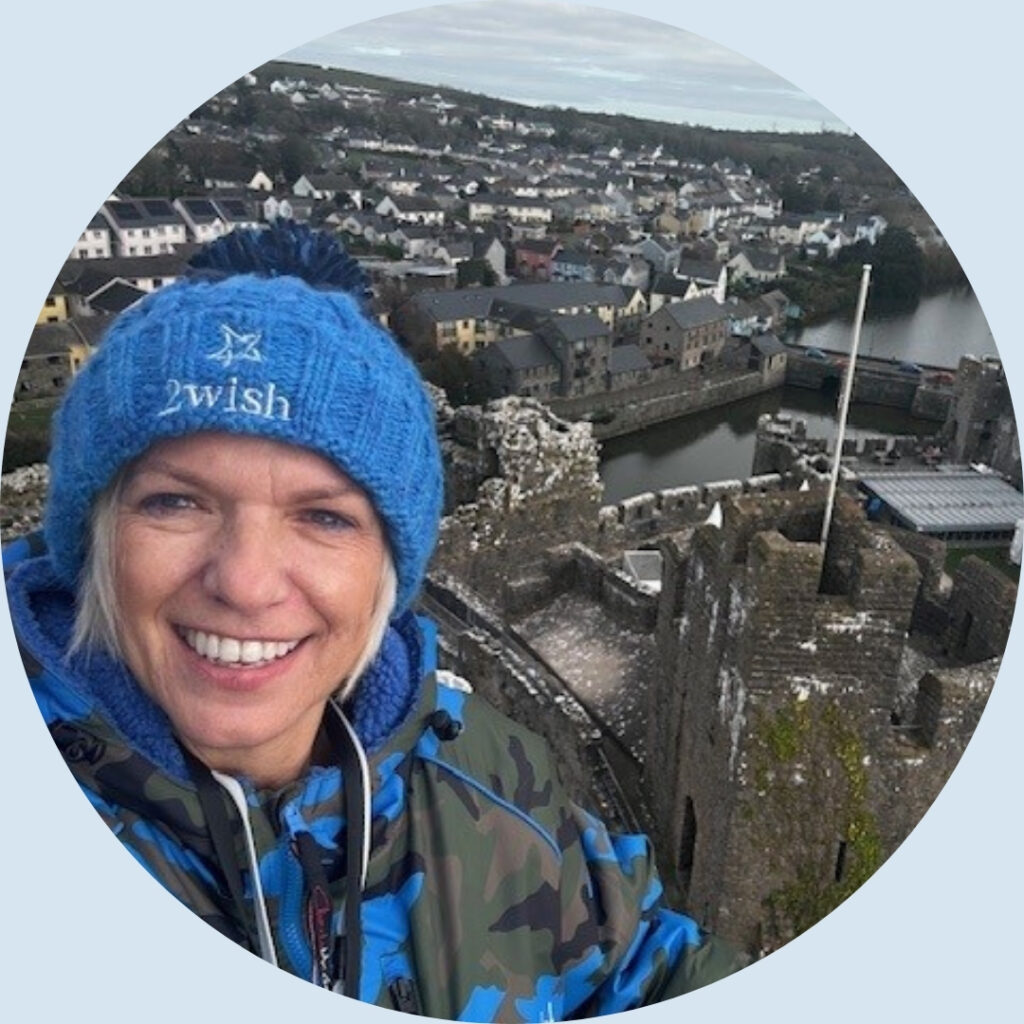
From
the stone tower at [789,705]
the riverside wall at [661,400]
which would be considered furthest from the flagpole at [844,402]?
the riverside wall at [661,400]

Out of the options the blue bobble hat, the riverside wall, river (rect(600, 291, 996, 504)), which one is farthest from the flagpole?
river (rect(600, 291, 996, 504))

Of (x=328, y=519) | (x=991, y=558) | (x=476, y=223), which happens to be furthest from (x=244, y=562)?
(x=476, y=223)

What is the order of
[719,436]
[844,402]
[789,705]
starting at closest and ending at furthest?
1. [844,402]
2. [789,705]
3. [719,436]

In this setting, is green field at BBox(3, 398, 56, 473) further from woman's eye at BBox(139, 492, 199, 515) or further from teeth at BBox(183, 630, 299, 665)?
teeth at BBox(183, 630, 299, 665)

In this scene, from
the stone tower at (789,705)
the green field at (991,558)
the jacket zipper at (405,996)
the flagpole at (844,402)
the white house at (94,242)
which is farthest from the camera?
the green field at (991,558)

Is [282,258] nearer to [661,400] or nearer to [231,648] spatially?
[231,648]

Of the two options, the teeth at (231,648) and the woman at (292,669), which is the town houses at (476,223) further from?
the teeth at (231,648)
